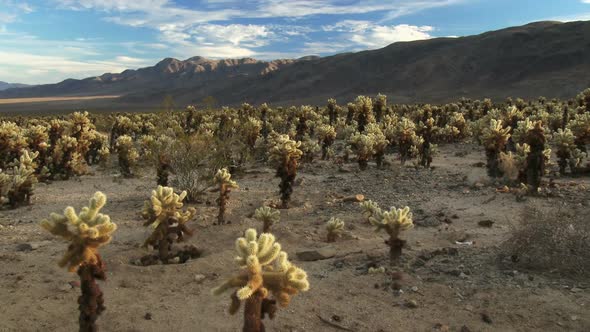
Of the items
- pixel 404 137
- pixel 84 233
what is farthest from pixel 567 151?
→ pixel 84 233

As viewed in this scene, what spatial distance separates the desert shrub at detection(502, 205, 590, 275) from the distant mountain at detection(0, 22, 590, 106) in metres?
68.6

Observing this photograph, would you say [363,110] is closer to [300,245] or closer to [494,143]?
[494,143]

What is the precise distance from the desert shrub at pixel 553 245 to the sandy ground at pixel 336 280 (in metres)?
0.19

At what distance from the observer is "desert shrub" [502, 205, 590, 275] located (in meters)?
6.80

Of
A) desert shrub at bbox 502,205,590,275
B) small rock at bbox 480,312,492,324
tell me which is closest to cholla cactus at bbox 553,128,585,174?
desert shrub at bbox 502,205,590,275

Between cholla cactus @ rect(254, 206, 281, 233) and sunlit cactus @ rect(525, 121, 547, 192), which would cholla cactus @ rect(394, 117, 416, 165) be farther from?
cholla cactus @ rect(254, 206, 281, 233)

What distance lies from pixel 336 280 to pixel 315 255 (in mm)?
1079

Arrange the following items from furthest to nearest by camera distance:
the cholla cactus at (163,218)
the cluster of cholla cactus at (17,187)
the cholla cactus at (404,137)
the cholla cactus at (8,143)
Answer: the cholla cactus at (404,137) → the cholla cactus at (8,143) → the cluster of cholla cactus at (17,187) → the cholla cactus at (163,218)

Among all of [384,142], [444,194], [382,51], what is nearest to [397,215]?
[444,194]

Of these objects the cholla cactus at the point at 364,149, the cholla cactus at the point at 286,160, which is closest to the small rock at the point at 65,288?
the cholla cactus at the point at 286,160

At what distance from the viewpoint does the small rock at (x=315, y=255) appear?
27.1 feet

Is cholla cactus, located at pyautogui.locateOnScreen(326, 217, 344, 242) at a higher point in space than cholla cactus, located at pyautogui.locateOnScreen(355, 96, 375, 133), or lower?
lower

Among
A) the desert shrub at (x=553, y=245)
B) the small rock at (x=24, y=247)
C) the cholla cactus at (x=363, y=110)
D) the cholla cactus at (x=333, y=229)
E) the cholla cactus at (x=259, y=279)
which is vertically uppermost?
the cholla cactus at (x=363, y=110)

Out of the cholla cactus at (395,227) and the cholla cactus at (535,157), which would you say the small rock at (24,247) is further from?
the cholla cactus at (535,157)
